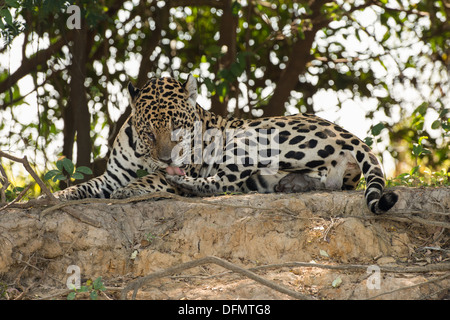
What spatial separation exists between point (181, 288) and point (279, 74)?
22.4 feet

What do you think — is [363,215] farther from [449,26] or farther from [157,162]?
[449,26]

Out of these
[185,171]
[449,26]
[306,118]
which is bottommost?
[185,171]

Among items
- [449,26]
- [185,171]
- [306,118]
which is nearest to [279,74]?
[449,26]

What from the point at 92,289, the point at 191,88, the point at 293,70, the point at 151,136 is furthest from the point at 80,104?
the point at 92,289

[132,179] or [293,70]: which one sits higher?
[293,70]

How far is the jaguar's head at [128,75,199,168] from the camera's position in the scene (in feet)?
21.9

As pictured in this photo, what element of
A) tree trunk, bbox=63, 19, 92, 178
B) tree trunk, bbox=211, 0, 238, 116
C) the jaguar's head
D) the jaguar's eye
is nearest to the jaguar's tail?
the jaguar's head

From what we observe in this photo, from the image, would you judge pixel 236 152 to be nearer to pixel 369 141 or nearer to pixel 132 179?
pixel 132 179

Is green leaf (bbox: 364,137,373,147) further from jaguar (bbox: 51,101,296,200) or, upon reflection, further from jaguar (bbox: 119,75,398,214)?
jaguar (bbox: 51,101,296,200)

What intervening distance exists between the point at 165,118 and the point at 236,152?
2.91 ft

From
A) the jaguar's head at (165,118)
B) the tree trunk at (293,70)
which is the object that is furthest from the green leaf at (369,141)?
the tree trunk at (293,70)

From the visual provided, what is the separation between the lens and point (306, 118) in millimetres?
7391

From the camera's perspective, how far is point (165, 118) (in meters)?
6.78

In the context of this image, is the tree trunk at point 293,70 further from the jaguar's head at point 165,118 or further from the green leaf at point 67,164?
the green leaf at point 67,164
